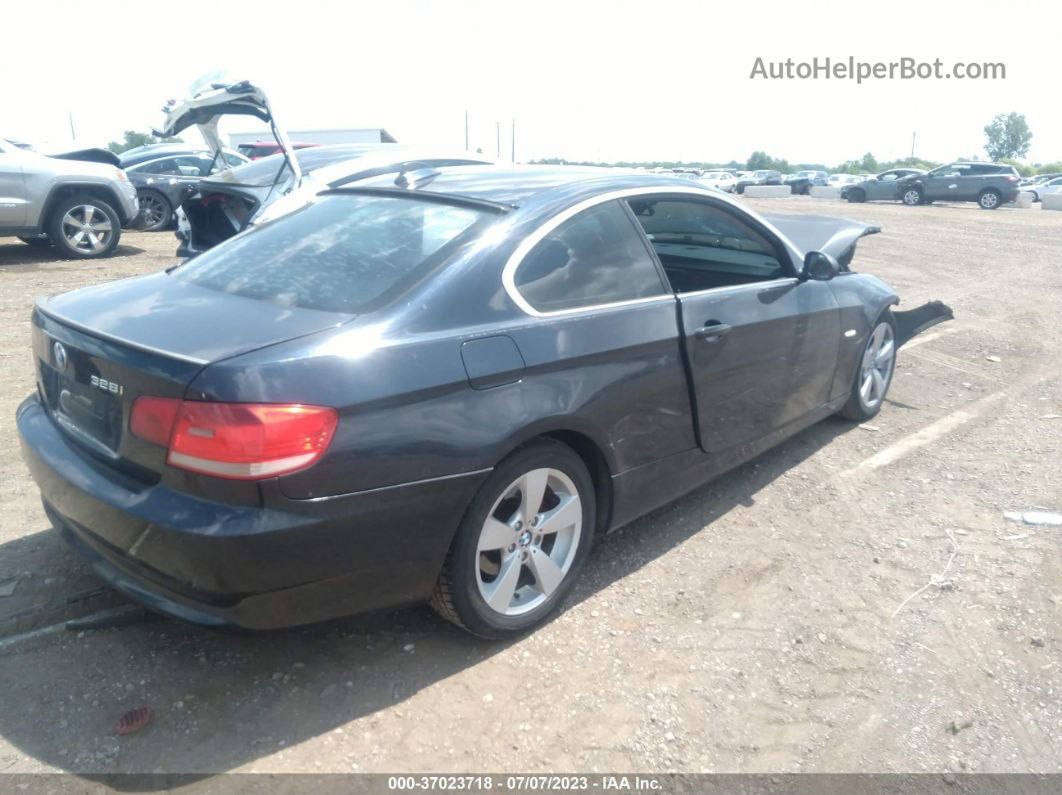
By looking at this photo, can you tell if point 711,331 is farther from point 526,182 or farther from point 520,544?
point 520,544

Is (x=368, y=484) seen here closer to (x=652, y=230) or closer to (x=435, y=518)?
(x=435, y=518)

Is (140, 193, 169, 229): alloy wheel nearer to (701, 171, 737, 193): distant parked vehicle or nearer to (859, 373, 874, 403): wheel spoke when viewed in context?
(859, 373, 874, 403): wheel spoke

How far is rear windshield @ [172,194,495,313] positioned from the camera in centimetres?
290

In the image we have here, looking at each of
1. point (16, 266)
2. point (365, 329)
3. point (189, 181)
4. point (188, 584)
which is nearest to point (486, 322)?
point (365, 329)

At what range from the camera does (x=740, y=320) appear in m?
3.85

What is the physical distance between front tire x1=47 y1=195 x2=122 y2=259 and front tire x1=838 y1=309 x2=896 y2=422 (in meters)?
9.83

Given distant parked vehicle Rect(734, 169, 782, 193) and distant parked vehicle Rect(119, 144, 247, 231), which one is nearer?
distant parked vehicle Rect(119, 144, 247, 231)

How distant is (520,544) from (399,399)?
0.78 meters

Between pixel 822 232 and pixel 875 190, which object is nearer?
pixel 822 232

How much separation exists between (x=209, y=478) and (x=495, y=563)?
3.48ft

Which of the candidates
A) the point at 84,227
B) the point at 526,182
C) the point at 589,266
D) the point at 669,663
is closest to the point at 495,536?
the point at 669,663

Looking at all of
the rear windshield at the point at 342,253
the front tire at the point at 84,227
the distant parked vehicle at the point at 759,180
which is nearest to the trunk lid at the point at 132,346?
the rear windshield at the point at 342,253

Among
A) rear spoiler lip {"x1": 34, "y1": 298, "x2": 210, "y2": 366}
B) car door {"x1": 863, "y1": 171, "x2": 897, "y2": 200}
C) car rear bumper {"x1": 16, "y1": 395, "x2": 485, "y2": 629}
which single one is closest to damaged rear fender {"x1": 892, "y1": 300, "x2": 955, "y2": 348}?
car rear bumper {"x1": 16, "y1": 395, "x2": 485, "y2": 629}

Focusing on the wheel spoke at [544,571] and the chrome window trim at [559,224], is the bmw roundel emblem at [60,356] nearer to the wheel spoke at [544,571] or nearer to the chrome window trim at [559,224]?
the chrome window trim at [559,224]
